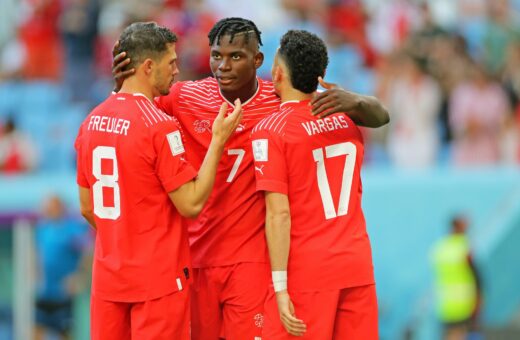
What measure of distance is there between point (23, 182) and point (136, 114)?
8897 mm

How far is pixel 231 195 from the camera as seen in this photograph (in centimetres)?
651

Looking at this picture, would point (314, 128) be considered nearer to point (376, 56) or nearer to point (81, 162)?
point (81, 162)

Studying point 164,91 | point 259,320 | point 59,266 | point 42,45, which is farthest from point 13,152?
point 259,320

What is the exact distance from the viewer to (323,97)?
20.4 feet

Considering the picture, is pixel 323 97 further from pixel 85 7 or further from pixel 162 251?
pixel 85 7

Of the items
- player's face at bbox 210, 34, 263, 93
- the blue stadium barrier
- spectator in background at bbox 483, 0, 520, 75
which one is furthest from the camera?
spectator in background at bbox 483, 0, 520, 75

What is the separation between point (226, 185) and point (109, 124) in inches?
31.9

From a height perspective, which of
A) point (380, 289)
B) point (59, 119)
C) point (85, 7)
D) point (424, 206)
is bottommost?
point (380, 289)

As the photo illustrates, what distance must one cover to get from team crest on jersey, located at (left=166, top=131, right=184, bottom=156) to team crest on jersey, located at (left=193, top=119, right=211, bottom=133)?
46 cm

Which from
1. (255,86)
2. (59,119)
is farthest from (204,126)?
(59,119)

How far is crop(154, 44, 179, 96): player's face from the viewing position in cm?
622

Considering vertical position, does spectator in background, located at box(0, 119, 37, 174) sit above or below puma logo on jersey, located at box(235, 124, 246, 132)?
above

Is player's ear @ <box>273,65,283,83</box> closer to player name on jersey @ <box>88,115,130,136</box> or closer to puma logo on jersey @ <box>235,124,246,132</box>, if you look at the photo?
puma logo on jersey @ <box>235,124,246,132</box>

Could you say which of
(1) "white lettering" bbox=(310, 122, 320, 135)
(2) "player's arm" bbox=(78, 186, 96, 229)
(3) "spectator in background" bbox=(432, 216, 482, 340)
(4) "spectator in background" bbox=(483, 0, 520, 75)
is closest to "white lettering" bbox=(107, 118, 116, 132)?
(2) "player's arm" bbox=(78, 186, 96, 229)
